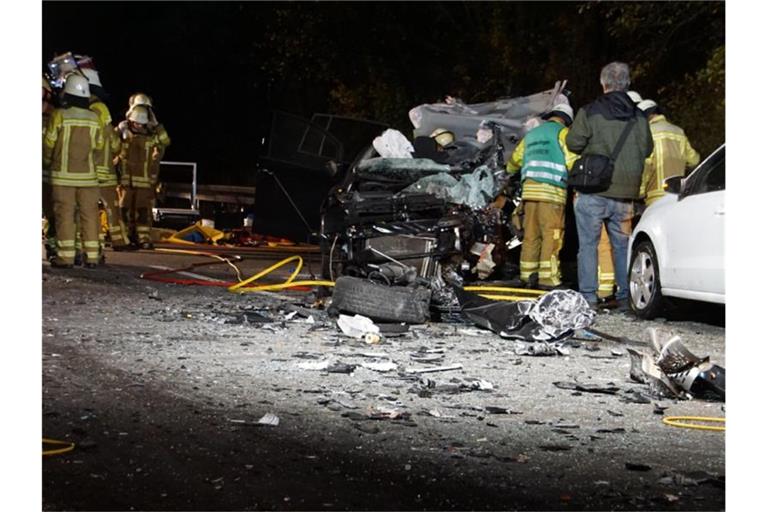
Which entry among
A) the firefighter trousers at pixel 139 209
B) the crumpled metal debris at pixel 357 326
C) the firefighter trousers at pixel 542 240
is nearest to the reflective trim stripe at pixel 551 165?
the firefighter trousers at pixel 542 240

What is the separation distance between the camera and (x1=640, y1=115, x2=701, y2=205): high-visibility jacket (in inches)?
441

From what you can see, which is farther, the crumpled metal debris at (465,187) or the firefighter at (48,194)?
the firefighter at (48,194)

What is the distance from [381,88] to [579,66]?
7.81m

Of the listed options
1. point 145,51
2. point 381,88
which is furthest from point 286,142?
point 145,51

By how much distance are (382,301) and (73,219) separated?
533cm

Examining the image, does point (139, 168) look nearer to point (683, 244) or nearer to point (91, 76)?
point (91, 76)

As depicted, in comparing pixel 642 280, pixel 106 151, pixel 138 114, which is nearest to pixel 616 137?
pixel 642 280

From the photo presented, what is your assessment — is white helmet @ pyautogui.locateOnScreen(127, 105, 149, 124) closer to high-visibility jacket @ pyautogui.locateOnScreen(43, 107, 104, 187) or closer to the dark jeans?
high-visibility jacket @ pyautogui.locateOnScreen(43, 107, 104, 187)

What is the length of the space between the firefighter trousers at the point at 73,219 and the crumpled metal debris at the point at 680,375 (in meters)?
7.99

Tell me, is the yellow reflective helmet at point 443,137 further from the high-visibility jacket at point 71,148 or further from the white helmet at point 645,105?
the high-visibility jacket at point 71,148

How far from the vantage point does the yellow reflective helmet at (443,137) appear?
12.7 meters

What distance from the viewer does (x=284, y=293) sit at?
11633mm

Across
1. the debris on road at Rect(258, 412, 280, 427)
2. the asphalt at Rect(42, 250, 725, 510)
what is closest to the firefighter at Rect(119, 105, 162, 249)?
the asphalt at Rect(42, 250, 725, 510)

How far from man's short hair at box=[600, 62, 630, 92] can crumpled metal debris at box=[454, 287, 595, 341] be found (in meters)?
2.83
